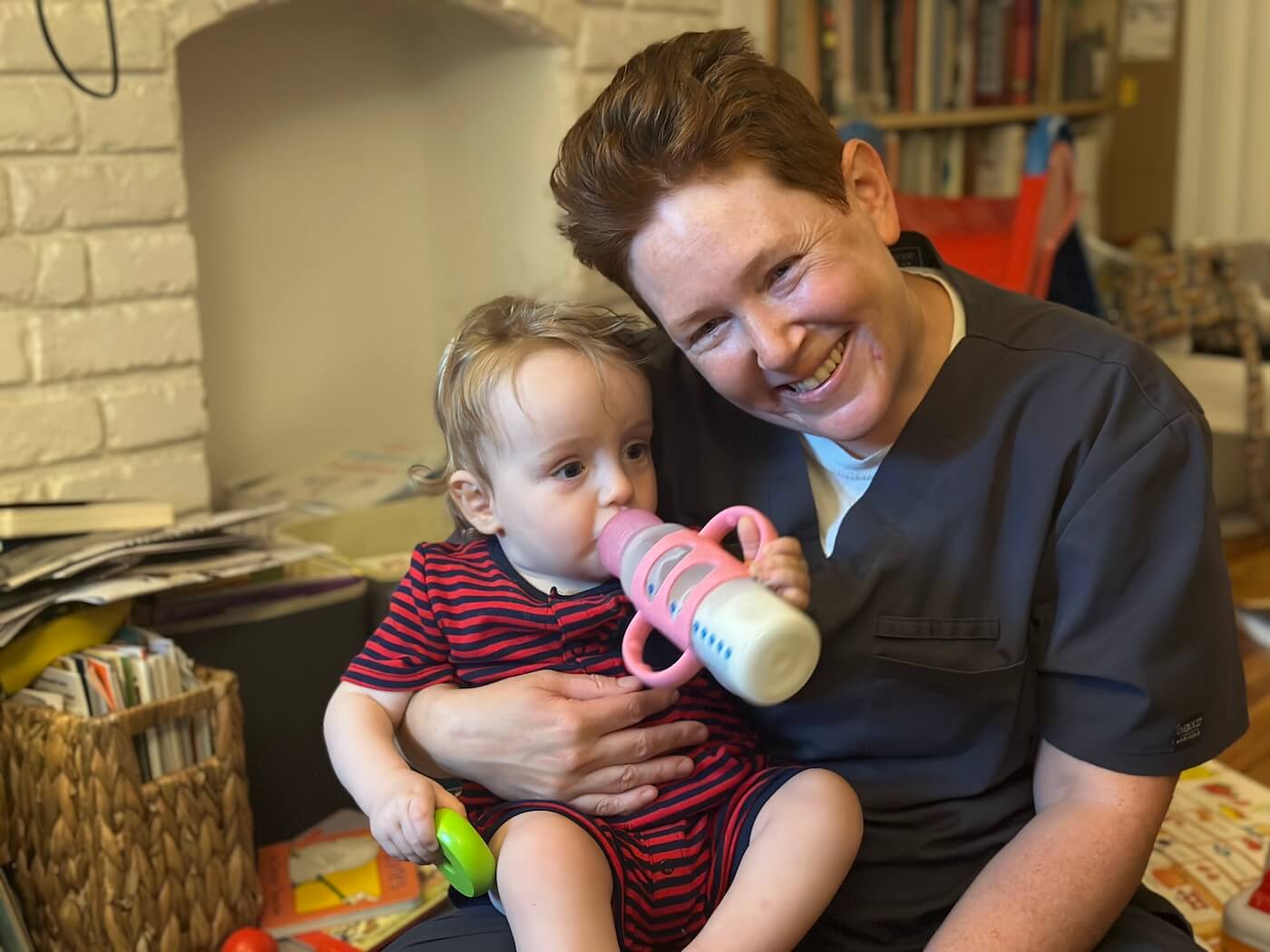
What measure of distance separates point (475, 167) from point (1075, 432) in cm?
187

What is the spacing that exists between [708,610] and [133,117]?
4.45 feet

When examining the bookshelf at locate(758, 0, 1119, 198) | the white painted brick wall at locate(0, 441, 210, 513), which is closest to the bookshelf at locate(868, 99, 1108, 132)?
the bookshelf at locate(758, 0, 1119, 198)

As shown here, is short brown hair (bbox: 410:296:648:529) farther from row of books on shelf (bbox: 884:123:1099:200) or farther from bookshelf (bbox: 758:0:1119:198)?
row of books on shelf (bbox: 884:123:1099:200)

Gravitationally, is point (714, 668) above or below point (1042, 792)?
above

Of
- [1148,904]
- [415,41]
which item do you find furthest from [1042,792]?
[415,41]

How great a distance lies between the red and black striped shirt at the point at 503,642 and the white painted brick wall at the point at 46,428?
0.90m

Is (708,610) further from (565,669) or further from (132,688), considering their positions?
(132,688)

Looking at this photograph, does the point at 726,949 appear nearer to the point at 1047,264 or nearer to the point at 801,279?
the point at 801,279

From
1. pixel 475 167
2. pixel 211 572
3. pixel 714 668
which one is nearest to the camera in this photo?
pixel 714 668

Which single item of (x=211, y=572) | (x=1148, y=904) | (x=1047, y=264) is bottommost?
(x=1148, y=904)

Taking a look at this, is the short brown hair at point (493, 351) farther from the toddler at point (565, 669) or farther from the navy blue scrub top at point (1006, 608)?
the navy blue scrub top at point (1006, 608)

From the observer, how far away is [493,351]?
3.60 ft

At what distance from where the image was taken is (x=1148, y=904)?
3.43 ft

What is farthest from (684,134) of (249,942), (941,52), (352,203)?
(941,52)
